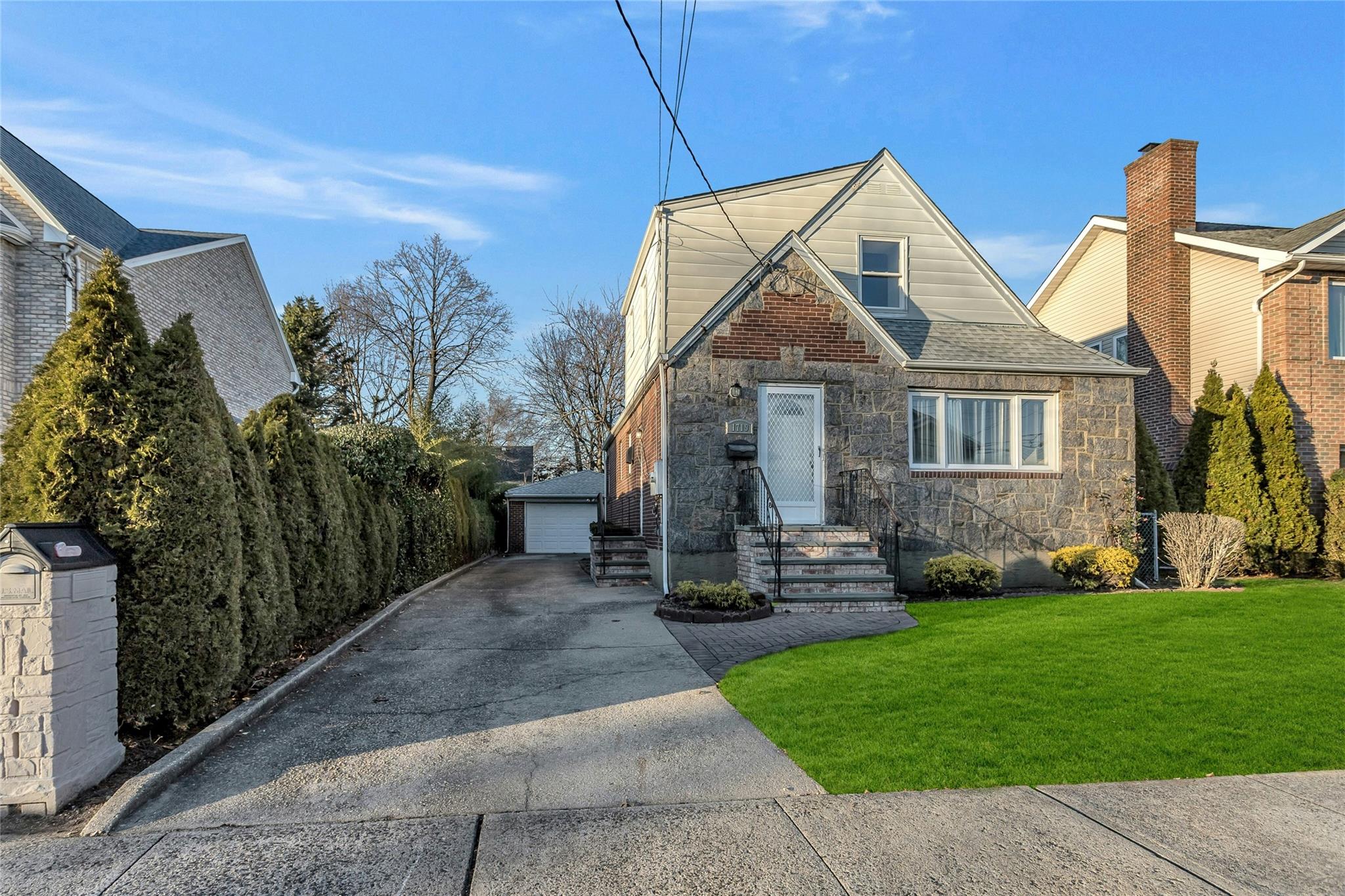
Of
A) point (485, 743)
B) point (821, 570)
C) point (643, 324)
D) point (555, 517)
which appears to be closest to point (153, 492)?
point (485, 743)

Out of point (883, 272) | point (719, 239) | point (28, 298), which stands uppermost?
point (719, 239)

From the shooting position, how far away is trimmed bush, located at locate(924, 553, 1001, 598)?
35.0 ft

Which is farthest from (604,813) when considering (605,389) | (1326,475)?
(605,389)

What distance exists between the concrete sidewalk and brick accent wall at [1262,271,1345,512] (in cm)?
1309

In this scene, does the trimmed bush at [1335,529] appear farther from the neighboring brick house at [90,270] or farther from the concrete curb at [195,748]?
the neighboring brick house at [90,270]

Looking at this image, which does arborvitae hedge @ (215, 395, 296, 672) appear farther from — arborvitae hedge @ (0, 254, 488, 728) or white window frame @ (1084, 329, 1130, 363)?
white window frame @ (1084, 329, 1130, 363)

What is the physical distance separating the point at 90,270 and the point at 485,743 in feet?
45.5

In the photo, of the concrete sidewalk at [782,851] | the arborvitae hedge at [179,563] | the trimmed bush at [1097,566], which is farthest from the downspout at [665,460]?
the concrete sidewalk at [782,851]

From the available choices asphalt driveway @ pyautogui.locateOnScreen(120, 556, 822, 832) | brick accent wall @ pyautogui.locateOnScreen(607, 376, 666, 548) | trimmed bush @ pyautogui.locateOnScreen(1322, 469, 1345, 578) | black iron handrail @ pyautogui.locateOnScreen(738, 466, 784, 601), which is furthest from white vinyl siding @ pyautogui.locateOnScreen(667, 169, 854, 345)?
trimmed bush @ pyautogui.locateOnScreen(1322, 469, 1345, 578)

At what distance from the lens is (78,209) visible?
567 inches

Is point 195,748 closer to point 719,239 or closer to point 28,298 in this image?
point 719,239

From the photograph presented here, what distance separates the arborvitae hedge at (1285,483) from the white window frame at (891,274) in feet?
22.1

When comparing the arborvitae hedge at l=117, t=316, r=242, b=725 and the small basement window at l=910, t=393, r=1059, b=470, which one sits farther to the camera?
the small basement window at l=910, t=393, r=1059, b=470

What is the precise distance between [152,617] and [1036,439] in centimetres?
1217
